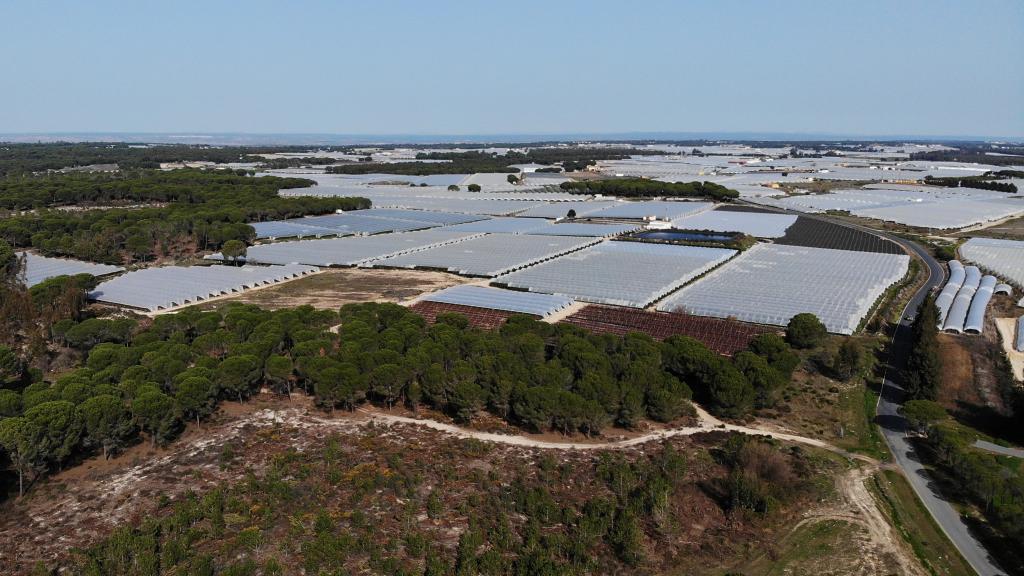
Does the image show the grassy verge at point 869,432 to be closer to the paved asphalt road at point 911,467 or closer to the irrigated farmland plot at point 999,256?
the paved asphalt road at point 911,467

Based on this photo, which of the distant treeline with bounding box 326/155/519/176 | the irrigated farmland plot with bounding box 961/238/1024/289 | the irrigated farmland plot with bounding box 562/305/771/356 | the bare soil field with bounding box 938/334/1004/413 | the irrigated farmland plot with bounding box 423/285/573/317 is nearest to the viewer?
the bare soil field with bounding box 938/334/1004/413

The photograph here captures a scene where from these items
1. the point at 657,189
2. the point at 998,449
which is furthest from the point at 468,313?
the point at 657,189

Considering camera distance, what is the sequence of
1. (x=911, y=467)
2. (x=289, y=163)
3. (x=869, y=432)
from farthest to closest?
(x=289, y=163), (x=869, y=432), (x=911, y=467)

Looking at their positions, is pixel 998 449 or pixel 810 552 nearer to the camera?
pixel 810 552

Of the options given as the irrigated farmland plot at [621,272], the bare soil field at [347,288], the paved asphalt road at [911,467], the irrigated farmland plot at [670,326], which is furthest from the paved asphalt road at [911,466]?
the bare soil field at [347,288]

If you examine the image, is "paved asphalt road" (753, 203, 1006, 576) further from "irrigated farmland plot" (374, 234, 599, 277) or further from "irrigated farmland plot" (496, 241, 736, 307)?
"irrigated farmland plot" (374, 234, 599, 277)

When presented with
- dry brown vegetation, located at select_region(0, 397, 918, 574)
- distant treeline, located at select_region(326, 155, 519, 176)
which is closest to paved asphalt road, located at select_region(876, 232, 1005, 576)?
dry brown vegetation, located at select_region(0, 397, 918, 574)

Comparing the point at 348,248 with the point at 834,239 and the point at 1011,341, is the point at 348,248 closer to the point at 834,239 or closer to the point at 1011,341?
the point at 834,239
